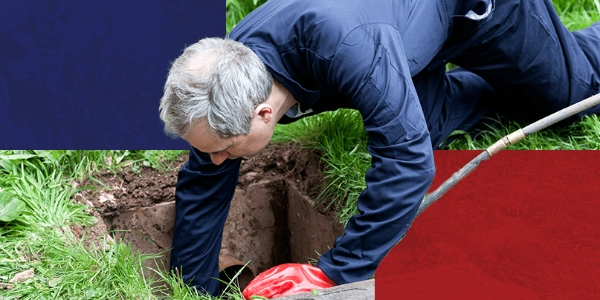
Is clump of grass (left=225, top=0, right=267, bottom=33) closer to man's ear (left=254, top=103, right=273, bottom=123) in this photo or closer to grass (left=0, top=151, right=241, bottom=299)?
grass (left=0, top=151, right=241, bottom=299)

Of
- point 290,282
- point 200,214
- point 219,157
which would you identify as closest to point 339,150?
point 200,214

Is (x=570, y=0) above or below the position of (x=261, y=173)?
below

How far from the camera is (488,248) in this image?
2.93 m

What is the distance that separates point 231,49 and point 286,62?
0.67ft

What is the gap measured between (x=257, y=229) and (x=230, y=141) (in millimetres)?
1263

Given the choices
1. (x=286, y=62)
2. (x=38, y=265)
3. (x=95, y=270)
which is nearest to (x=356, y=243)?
(x=286, y=62)

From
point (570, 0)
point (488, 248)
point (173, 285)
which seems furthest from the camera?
point (570, 0)

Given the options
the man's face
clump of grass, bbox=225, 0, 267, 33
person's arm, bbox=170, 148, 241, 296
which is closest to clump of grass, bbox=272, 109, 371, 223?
person's arm, bbox=170, 148, 241, 296

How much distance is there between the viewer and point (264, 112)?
2.44 m

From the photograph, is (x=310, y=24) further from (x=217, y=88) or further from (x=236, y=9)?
(x=236, y=9)

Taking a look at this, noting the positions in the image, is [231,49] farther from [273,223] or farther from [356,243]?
[273,223]

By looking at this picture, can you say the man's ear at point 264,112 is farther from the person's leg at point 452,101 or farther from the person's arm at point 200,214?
the person's leg at point 452,101

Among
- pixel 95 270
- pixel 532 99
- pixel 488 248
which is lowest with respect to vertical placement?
pixel 488 248

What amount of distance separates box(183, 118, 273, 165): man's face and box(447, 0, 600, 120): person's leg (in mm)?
922
